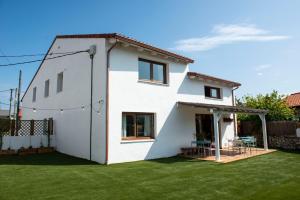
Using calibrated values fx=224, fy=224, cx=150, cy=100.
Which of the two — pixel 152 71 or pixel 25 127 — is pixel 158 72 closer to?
pixel 152 71

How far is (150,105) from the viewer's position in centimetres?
1320

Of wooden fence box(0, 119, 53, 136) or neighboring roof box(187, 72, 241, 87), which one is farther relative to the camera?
neighboring roof box(187, 72, 241, 87)

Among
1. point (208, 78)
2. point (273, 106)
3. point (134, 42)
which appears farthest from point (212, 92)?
point (134, 42)

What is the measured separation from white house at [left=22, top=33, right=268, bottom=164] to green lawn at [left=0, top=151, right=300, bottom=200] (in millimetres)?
2135

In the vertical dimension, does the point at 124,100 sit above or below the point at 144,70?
below

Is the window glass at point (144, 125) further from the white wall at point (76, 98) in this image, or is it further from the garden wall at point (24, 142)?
the garden wall at point (24, 142)

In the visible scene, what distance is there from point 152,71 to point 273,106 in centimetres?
1451

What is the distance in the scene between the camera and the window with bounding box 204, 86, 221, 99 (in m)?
18.0

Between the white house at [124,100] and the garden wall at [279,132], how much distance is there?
13.0ft

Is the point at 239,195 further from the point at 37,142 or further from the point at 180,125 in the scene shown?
the point at 37,142

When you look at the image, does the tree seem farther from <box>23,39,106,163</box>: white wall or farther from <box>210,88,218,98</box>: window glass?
<box>23,39,106,163</box>: white wall

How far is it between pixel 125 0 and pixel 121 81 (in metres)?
4.38

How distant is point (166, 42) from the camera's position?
49.7 ft

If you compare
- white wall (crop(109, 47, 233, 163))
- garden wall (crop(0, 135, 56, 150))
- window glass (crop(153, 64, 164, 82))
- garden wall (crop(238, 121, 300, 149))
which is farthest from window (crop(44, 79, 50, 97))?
garden wall (crop(238, 121, 300, 149))
